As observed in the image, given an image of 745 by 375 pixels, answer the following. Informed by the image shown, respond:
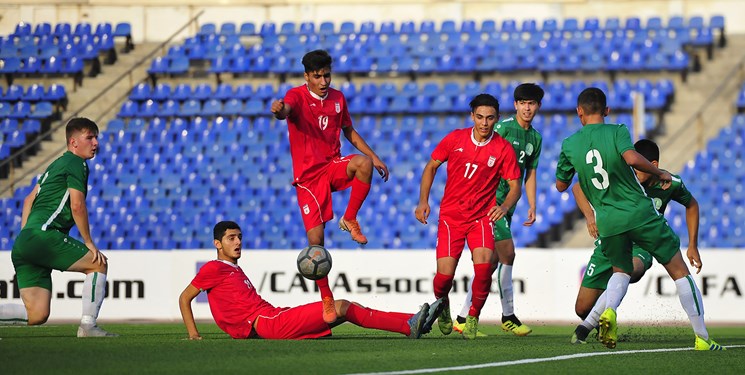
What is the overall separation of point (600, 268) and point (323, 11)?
17.8 meters

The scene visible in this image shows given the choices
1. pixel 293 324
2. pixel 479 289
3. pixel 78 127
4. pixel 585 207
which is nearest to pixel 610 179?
pixel 585 207

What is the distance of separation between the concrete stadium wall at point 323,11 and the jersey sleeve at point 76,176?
17423mm

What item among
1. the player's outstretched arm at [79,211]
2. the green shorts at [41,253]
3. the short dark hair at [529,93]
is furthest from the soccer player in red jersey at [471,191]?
the green shorts at [41,253]

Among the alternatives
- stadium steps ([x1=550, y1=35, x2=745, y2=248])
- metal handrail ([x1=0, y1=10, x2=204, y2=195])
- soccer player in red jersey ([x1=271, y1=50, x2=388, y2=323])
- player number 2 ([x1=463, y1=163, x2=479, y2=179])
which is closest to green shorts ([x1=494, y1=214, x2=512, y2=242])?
player number 2 ([x1=463, y1=163, x2=479, y2=179])

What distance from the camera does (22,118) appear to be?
23453mm

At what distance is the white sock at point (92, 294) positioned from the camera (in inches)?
374

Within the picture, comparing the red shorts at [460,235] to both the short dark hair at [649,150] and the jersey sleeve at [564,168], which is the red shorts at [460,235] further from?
the short dark hair at [649,150]

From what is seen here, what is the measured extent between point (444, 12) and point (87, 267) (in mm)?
17501

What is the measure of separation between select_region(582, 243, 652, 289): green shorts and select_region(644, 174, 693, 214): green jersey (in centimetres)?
44

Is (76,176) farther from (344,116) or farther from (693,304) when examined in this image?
(693,304)

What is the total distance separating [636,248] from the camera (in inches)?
384

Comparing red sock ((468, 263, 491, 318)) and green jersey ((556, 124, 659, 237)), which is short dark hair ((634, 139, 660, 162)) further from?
red sock ((468, 263, 491, 318))

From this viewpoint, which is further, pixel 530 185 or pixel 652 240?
pixel 530 185

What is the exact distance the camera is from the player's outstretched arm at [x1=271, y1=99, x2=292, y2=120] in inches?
335
